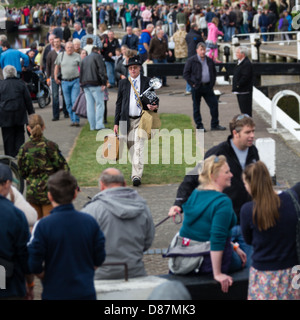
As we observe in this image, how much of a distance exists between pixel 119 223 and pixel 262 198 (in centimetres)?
113

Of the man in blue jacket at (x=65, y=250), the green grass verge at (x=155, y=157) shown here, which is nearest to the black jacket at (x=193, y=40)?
the green grass verge at (x=155, y=157)

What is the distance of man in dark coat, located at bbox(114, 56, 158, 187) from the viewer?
10.8 meters

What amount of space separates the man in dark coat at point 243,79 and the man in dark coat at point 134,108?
146 inches

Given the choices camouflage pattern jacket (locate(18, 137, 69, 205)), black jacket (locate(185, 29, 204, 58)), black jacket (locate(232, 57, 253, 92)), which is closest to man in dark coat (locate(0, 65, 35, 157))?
camouflage pattern jacket (locate(18, 137, 69, 205))

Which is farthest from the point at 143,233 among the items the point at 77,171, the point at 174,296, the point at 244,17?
the point at 244,17

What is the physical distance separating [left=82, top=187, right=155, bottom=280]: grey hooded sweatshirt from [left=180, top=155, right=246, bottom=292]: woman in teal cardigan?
0.38 meters

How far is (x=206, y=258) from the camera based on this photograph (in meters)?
6.12

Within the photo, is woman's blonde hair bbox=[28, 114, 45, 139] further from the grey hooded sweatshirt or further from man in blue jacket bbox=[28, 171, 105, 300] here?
man in blue jacket bbox=[28, 171, 105, 300]

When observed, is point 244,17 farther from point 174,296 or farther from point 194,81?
point 174,296

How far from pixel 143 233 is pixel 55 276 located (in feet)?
3.37

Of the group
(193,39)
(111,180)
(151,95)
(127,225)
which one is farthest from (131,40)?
(127,225)

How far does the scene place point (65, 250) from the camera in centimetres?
514

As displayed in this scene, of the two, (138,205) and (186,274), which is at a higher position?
(138,205)

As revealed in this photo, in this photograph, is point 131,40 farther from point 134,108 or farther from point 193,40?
point 134,108
